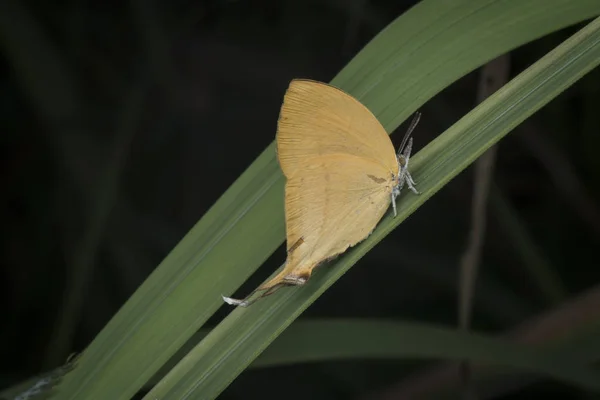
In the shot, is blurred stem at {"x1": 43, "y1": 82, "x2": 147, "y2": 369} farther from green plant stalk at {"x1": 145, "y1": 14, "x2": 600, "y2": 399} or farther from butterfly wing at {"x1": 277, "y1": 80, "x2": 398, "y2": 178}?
butterfly wing at {"x1": 277, "y1": 80, "x2": 398, "y2": 178}

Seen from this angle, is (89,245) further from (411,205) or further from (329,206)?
(411,205)

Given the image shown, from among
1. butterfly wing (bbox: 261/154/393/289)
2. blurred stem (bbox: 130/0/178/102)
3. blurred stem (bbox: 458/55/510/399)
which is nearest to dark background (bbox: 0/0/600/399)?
blurred stem (bbox: 130/0/178/102)

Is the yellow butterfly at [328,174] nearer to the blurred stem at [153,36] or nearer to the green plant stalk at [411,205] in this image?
the green plant stalk at [411,205]

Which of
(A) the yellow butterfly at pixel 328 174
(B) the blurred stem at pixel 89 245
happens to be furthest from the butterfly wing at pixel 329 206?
(B) the blurred stem at pixel 89 245

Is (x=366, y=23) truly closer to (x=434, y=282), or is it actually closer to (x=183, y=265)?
(x=434, y=282)

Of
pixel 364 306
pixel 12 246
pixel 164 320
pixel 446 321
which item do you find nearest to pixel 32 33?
pixel 12 246
